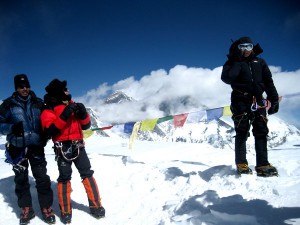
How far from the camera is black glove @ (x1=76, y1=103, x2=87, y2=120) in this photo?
488cm

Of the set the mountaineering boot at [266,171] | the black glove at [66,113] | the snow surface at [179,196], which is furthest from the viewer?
the mountaineering boot at [266,171]

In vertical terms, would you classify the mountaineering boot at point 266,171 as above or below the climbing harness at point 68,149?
below

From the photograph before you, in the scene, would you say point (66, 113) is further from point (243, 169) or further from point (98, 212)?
point (243, 169)

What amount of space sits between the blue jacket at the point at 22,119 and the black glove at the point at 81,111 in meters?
0.74

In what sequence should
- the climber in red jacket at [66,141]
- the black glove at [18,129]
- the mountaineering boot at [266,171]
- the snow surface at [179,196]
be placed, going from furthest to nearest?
the mountaineering boot at [266,171] → the climber in red jacket at [66,141] → the black glove at [18,129] → the snow surface at [179,196]

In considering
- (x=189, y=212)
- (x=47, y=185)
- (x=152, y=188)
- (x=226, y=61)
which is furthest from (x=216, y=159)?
(x=47, y=185)

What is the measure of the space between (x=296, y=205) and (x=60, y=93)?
152 inches

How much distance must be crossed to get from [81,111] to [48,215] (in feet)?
Result: 6.00

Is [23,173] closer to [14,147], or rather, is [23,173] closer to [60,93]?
[14,147]

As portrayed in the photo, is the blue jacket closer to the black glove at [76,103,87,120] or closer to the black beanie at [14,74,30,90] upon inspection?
the black beanie at [14,74,30,90]

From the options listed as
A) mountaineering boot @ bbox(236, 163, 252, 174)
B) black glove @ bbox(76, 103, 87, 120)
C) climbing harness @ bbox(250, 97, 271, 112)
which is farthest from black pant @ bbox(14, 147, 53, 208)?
climbing harness @ bbox(250, 97, 271, 112)

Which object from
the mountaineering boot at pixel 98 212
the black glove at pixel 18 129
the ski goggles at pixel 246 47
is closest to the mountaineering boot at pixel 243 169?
the ski goggles at pixel 246 47

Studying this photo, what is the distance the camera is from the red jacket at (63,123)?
480cm

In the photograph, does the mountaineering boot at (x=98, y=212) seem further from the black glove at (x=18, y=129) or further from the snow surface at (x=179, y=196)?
the black glove at (x=18, y=129)
